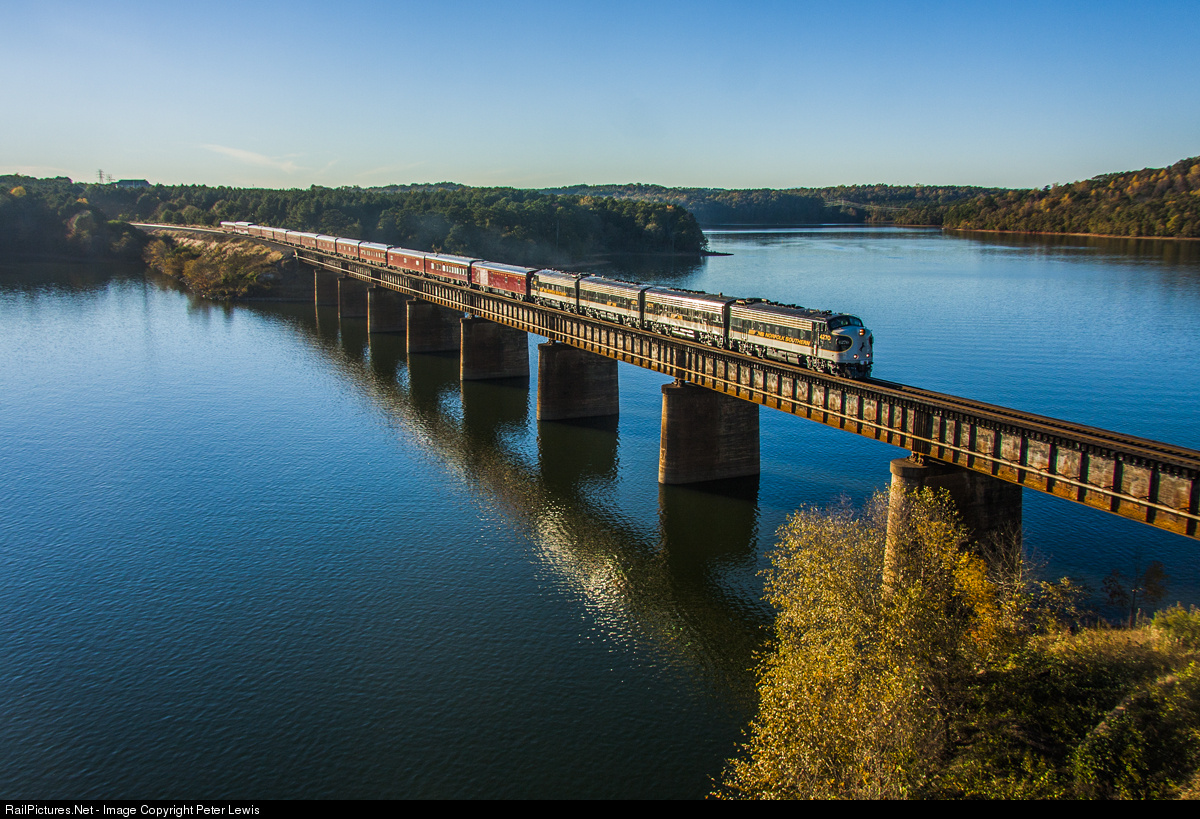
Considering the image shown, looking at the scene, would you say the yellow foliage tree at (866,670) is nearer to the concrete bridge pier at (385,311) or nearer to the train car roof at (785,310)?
the train car roof at (785,310)

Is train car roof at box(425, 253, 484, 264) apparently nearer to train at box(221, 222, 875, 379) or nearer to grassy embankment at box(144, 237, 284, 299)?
train at box(221, 222, 875, 379)

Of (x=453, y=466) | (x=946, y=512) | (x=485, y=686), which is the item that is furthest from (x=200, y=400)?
(x=946, y=512)

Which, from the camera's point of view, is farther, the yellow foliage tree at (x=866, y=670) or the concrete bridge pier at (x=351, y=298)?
the concrete bridge pier at (x=351, y=298)

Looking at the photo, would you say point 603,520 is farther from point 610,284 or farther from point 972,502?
point 610,284

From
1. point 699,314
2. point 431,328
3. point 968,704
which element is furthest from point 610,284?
point 968,704

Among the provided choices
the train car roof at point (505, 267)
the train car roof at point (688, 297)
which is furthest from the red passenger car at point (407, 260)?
the train car roof at point (688, 297)

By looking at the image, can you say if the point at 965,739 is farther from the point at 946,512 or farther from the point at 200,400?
the point at 200,400

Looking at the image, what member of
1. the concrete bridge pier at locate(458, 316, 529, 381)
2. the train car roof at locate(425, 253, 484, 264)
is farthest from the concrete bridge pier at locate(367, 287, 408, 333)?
the concrete bridge pier at locate(458, 316, 529, 381)
